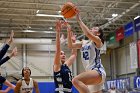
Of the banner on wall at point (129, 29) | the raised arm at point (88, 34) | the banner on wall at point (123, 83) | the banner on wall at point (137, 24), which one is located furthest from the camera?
the banner on wall at point (129, 29)

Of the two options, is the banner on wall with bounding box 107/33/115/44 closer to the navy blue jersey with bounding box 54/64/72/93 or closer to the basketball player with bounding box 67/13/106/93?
the basketball player with bounding box 67/13/106/93

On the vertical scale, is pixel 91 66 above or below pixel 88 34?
below

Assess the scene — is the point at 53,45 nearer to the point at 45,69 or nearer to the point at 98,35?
the point at 45,69

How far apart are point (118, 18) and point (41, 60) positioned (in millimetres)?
7316

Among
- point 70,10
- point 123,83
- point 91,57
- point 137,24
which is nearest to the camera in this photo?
point 91,57

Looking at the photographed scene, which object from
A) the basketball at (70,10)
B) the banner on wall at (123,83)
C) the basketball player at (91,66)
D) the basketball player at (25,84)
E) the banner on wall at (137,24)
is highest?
the banner on wall at (137,24)

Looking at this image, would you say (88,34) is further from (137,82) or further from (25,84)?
(137,82)

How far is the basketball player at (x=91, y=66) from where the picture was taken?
14.9 feet

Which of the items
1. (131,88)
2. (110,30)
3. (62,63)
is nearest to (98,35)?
(62,63)

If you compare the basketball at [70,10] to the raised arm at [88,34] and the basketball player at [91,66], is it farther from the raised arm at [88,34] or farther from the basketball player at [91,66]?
the raised arm at [88,34]

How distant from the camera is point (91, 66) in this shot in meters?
4.80

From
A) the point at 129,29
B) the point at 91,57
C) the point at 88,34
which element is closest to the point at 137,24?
the point at 129,29

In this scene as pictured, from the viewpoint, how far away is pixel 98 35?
5.05m

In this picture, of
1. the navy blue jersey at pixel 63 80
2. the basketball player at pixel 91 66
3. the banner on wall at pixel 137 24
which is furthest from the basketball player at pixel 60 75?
the banner on wall at pixel 137 24
